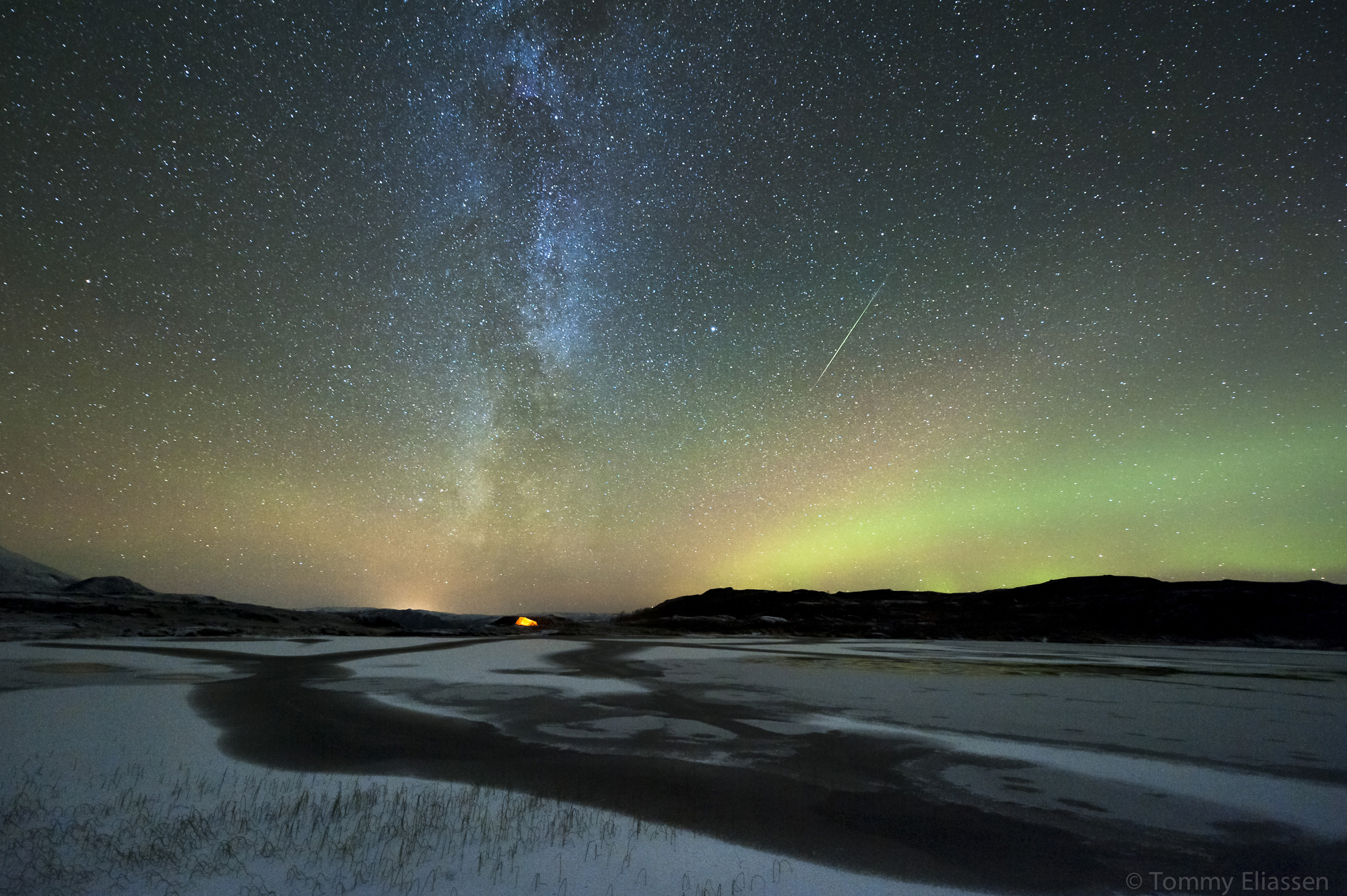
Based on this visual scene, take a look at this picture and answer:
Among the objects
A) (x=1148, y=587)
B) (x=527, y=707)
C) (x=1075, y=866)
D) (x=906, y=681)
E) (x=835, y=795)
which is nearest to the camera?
(x=1075, y=866)

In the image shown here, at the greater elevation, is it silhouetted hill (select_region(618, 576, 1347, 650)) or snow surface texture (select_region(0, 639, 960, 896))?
snow surface texture (select_region(0, 639, 960, 896))

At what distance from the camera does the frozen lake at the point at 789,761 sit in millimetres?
7066

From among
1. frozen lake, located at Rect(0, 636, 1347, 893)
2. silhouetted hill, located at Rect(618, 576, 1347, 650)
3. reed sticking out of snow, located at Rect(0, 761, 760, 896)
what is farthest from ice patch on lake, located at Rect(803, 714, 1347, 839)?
silhouetted hill, located at Rect(618, 576, 1347, 650)

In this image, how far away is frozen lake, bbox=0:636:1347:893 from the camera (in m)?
7.07

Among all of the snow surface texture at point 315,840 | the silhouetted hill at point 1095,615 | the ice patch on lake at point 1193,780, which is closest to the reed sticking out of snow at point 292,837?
the snow surface texture at point 315,840

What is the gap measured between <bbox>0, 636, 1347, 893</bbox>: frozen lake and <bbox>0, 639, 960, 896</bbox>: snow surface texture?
0.08 m

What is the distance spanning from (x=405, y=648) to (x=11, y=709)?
87.3 feet

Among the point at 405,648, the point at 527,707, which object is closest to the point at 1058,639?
the point at 405,648

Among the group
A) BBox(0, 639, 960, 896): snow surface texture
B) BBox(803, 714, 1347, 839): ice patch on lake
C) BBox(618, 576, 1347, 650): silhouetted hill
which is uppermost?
BBox(0, 639, 960, 896): snow surface texture

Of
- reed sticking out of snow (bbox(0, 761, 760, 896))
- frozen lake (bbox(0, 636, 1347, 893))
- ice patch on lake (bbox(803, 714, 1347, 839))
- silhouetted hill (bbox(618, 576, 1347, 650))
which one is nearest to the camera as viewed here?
reed sticking out of snow (bbox(0, 761, 760, 896))

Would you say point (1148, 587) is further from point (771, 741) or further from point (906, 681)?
point (771, 741)

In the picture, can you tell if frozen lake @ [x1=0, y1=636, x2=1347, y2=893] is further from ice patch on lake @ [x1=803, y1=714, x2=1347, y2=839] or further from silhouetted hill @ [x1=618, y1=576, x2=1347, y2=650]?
silhouetted hill @ [x1=618, y1=576, x2=1347, y2=650]

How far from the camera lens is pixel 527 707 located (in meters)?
16.8

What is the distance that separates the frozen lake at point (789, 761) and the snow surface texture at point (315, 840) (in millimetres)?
77
